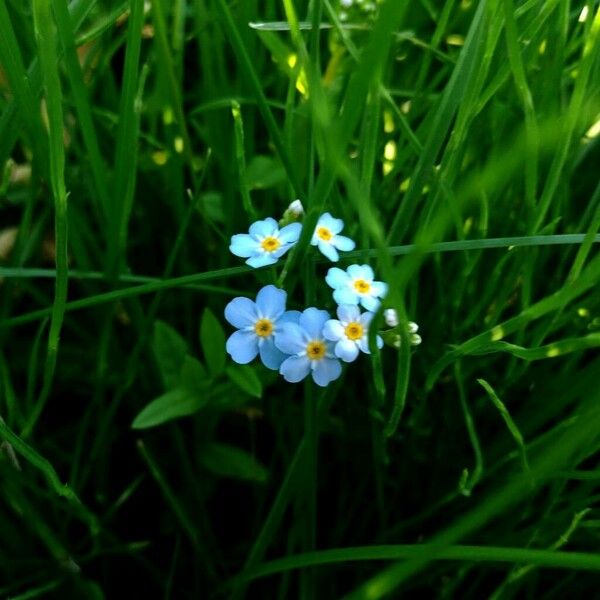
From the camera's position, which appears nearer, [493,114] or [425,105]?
[493,114]

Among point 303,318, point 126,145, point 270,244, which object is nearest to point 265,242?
point 270,244

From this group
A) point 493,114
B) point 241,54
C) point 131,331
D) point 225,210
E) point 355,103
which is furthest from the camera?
point 131,331

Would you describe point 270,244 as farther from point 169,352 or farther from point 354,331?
point 169,352

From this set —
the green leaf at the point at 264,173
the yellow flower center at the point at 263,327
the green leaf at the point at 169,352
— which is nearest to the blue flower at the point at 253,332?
the yellow flower center at the point at 263,327

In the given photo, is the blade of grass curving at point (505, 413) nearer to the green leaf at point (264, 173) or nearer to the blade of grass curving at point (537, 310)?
the blade of grass curving at point (537, 310)

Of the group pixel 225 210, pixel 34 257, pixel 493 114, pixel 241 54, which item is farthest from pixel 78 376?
pixel 493 114

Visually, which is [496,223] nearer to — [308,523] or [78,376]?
[308,523]

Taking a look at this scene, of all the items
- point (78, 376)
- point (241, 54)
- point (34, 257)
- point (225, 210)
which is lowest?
point (78, 376)
